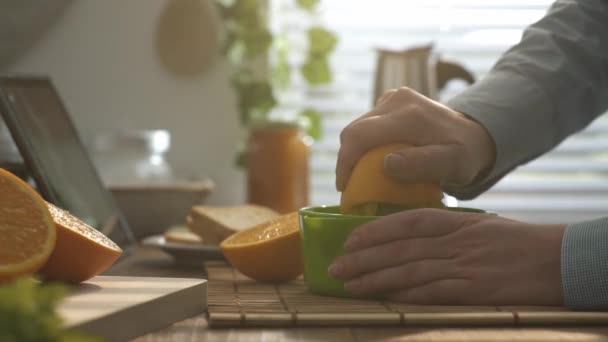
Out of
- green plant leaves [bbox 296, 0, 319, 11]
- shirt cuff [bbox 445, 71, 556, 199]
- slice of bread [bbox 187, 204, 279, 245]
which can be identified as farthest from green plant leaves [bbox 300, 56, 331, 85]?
shirt cuff [bbox 445, 71, 556, 199]

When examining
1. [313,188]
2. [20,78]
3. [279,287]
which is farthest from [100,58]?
[279,287]

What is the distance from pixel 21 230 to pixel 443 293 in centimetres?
38

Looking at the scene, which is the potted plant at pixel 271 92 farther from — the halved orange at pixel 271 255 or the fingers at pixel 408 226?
the fingers at pixel 408 226

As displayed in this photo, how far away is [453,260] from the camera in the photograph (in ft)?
2.56

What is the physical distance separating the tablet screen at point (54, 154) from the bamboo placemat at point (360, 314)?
1.20 ft

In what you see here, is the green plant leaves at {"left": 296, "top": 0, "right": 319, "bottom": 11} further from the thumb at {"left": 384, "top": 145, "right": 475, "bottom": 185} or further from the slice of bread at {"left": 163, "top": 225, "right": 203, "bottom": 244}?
the thumb at {"left": 384, "top": 145, "right": 475, "bottom": 185}

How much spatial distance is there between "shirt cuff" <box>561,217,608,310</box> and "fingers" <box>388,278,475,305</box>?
87mm

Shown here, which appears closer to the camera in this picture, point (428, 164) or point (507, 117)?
point (428, 164)

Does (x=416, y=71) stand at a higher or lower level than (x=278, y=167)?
higher

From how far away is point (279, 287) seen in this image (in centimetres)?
91

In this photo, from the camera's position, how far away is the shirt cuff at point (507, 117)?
3.38ft

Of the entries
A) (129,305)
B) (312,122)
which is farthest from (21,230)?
(312,122)

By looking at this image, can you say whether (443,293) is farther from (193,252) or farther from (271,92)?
(271,92)

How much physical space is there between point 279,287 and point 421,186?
0.63 ft
